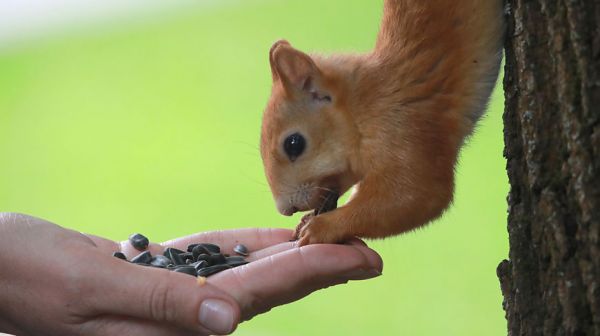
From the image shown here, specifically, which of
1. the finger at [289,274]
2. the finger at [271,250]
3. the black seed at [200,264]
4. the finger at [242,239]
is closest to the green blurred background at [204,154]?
the finger at [242,239]

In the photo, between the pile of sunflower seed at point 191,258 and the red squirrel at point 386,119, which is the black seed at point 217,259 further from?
the red squirrel at point 386,119

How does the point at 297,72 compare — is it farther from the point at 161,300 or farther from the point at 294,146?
the point at 161,300

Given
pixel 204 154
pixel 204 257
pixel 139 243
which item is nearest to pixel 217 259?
pixel 204 257

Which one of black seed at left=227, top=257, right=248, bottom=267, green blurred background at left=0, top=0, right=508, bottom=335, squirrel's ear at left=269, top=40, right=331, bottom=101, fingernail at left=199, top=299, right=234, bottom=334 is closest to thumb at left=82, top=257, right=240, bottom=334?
fingernail at left=199, top=299, right=234, bottom=334

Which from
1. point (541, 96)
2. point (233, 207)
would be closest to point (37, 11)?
point (233, 207)

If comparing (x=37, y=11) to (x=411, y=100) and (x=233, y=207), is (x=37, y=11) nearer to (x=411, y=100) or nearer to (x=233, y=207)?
(x=233, y=207)

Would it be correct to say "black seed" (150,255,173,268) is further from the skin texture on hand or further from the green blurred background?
the green blurred background

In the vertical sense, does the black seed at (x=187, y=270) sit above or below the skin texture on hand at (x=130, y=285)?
above
